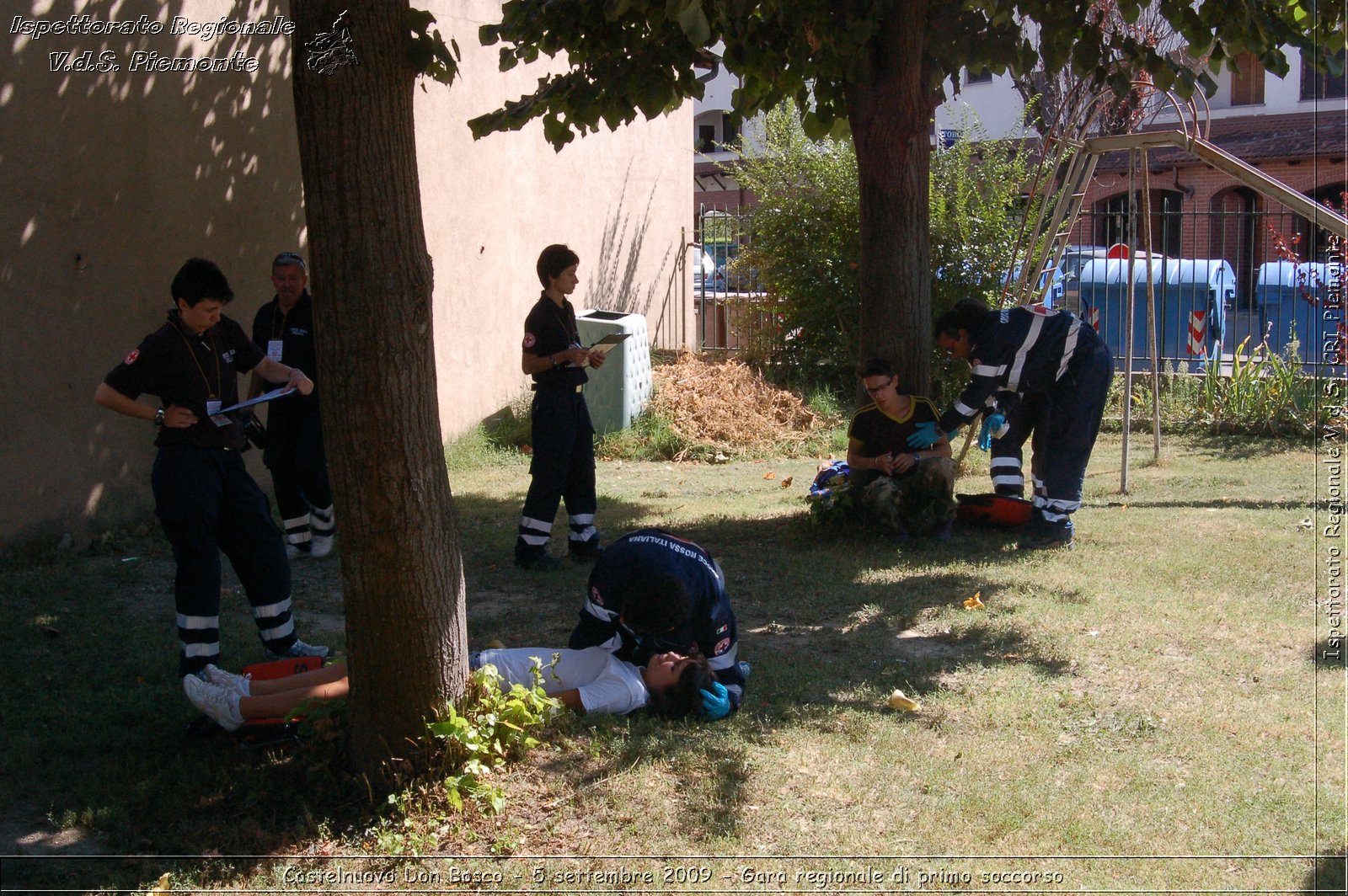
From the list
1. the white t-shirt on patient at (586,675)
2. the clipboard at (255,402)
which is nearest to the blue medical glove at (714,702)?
the white t-shirt on patient at (586,675)

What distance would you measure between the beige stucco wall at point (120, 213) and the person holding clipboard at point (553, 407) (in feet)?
9.11

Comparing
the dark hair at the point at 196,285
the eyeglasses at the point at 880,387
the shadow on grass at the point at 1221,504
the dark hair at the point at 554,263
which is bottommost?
the shadow on grass at the point at 1221,504

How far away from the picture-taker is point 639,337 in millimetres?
12312

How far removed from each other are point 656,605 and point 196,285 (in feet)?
7.61

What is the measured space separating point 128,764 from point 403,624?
1260 millimetres

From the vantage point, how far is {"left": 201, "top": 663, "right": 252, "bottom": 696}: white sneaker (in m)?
4.29

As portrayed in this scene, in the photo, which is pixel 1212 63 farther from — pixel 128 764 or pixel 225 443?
pixel 128 764

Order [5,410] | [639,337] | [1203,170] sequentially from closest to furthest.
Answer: [5,410]
[639,337]
[1203,170]

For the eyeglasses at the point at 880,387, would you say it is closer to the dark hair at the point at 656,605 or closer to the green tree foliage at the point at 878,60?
the green tree foliage at the point at 878,60

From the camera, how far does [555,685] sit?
14.7 feet

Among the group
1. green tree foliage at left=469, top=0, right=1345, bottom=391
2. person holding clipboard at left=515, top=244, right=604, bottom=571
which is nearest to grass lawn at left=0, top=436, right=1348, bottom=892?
person holding clipboard at left=515, top=244, right=604, bottom=571

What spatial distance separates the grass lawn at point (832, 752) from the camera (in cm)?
351

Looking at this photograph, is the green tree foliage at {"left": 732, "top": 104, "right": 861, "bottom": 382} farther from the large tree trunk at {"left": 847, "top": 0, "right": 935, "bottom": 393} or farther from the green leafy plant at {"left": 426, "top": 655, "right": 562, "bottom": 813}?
the green leafy plant at {"left": 426, "top": 655, "right": 562, "bottom": 813}

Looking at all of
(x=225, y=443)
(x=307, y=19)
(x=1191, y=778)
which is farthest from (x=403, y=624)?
(x=1191, y=778)
